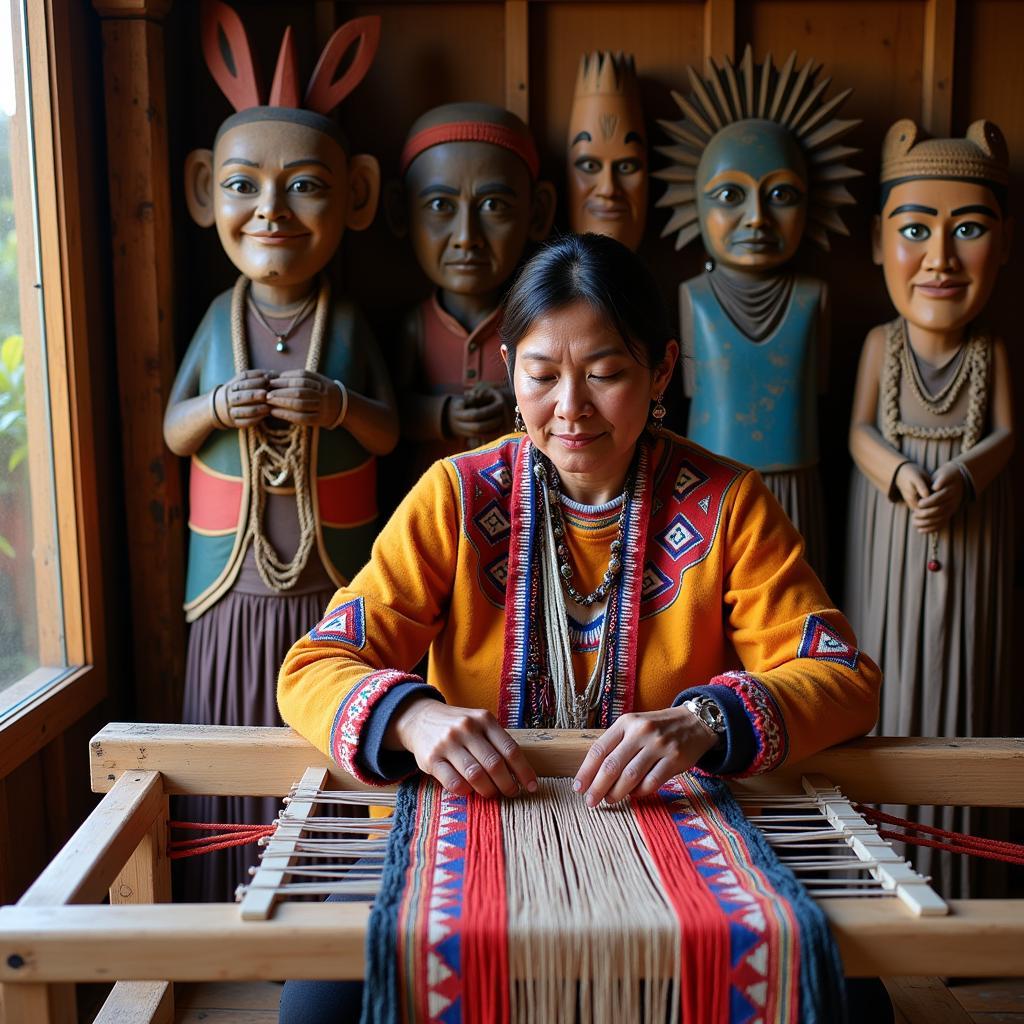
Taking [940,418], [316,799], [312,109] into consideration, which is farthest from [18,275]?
[940,418]

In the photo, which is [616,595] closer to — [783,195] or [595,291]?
[595,291]

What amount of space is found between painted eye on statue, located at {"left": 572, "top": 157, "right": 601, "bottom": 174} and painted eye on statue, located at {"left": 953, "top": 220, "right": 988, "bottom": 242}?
2.35 feet

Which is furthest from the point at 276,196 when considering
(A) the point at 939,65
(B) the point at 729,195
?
(A) the point at 939,65

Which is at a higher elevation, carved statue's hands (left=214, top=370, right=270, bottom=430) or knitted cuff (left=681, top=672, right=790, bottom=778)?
carved statue's hands (left=214, top=370, right=270, bottom=430)

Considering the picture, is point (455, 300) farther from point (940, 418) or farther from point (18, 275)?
point (940, 418)

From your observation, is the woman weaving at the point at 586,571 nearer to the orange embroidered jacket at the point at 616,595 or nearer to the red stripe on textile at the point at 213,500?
the orange embroidered jacket at the point at 616,595

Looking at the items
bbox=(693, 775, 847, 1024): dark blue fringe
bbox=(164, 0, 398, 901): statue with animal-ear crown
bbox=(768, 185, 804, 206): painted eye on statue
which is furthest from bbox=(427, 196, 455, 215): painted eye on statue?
bbox=(693, 775, 847, 1024): dark blue fringe

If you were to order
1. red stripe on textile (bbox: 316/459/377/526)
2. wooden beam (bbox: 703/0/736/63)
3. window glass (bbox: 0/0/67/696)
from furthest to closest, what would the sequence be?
wooden beam (bbox: 703/0/736/63) < red stripe on textile (bbox: 316/459/377/526) < window glass (bbox: 0/0/67/696)

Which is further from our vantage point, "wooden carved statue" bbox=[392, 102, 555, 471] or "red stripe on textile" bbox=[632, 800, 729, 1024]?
"wooden carved statue" bbox=[392, 102, 555, 471]

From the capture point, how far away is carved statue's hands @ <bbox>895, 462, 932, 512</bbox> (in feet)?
6.87

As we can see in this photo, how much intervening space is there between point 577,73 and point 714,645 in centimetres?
154

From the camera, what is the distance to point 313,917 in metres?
0.83

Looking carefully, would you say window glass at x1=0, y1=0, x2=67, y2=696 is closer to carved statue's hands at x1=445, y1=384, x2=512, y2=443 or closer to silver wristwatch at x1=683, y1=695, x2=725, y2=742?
carved statue's hands at x1=445, y1=384, x2=512, y2=443

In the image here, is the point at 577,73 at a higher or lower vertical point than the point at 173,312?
higher
